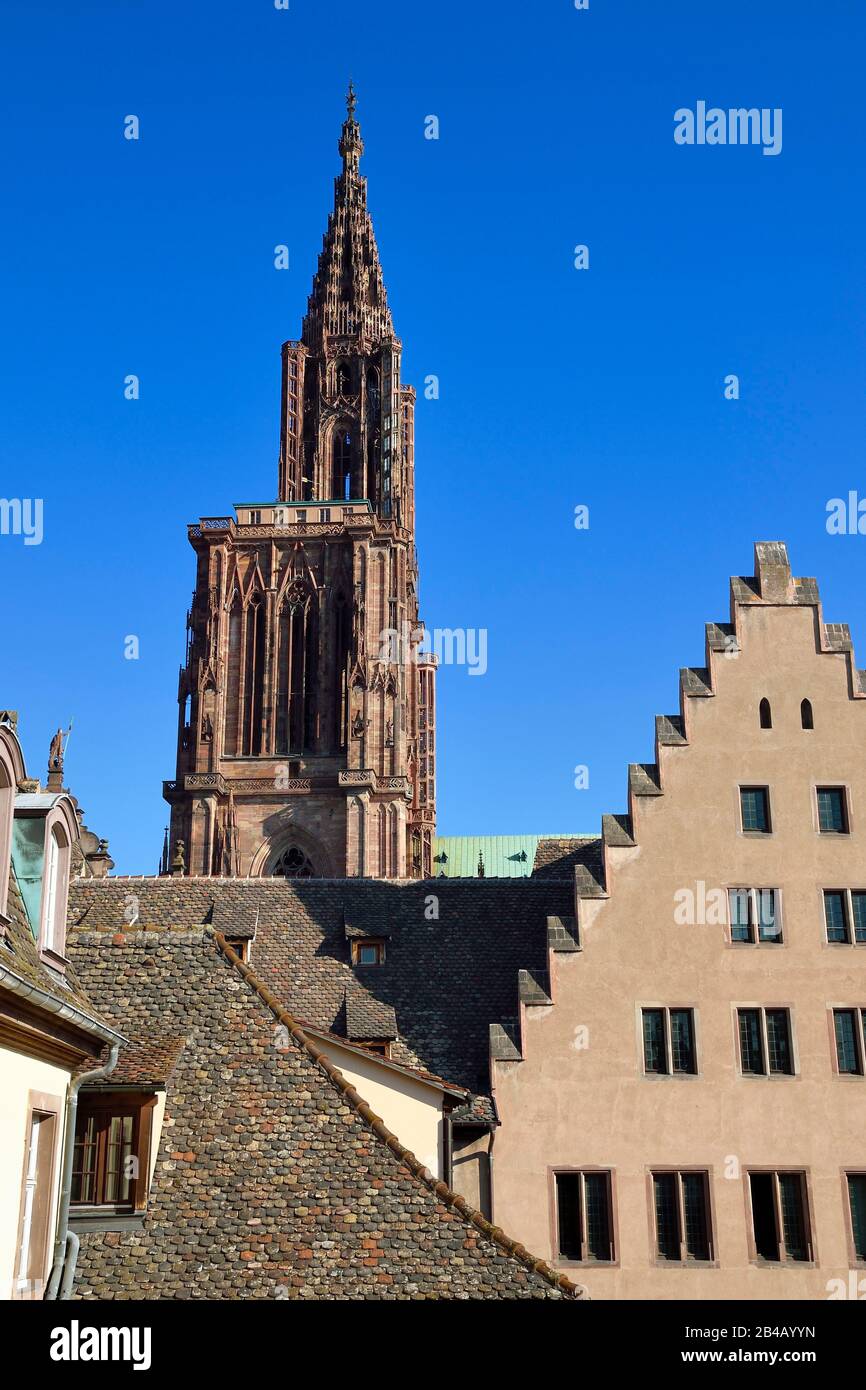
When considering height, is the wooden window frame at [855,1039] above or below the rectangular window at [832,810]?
below

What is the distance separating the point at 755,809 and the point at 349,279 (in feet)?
A: 268

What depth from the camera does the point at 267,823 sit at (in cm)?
8075

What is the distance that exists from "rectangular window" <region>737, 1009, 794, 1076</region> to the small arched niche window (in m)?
16.8

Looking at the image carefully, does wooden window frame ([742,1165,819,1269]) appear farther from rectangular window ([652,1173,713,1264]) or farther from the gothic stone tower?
the gothic stone tower

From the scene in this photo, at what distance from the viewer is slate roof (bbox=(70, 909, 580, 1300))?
1658 centimetres

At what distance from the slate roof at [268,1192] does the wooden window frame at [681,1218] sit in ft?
39.5

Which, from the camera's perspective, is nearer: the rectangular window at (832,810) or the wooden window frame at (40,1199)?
the wooden window frame at (40,1199)

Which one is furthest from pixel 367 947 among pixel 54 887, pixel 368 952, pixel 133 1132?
pixel 54 887

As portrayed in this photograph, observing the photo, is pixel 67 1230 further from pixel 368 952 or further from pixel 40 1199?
pixel 368 952

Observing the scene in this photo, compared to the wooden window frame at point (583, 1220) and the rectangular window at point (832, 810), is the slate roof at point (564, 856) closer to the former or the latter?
the rectangular window at point (832, 810)

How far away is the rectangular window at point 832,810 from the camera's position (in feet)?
103

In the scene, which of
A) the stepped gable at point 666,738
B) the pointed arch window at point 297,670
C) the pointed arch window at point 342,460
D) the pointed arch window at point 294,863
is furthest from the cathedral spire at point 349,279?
the stepped gable at point 666,738
